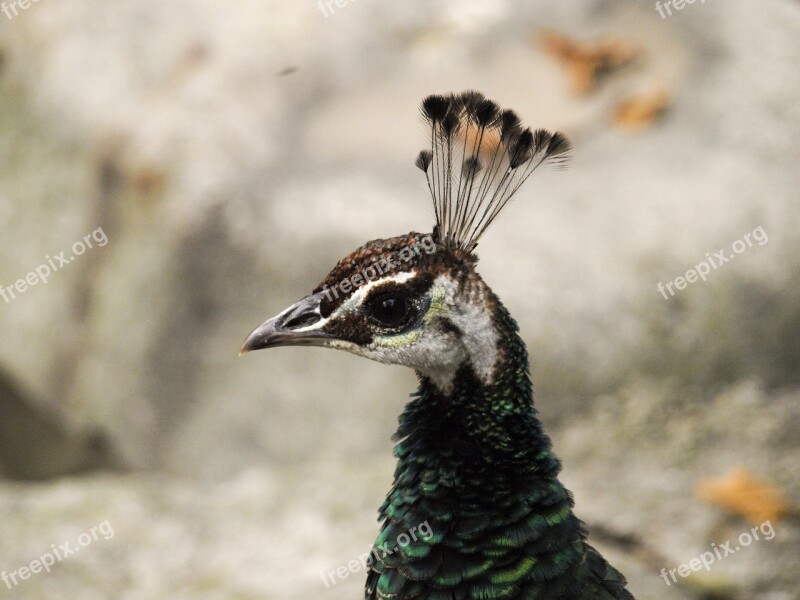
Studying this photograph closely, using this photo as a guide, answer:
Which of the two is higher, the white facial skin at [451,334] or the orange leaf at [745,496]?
the orange leaf at [745,496]

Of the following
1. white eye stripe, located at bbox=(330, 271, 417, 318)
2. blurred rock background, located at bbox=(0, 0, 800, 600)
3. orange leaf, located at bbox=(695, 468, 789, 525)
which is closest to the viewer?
white eye stripe, located at bbox=(330, 271, 417, 318)

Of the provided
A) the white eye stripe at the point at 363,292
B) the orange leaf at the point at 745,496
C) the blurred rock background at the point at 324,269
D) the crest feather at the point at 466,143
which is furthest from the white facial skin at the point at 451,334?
the orange leaf at the point at 745,496

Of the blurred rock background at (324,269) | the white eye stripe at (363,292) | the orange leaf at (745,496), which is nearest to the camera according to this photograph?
the white eye stripe at (363,292)

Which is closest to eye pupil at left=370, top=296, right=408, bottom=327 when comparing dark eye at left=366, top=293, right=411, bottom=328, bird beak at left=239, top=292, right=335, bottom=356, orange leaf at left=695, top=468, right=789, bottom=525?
dark eye at left=366, top=293, right=411, bottom=328

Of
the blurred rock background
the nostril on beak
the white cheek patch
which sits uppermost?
the blurred rock background

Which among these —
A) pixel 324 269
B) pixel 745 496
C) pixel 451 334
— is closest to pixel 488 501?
pixel 451 334

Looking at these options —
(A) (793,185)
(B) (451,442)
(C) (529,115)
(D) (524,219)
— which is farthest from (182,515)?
(A) (793,185)

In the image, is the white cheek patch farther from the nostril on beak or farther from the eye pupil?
the nostril on beak

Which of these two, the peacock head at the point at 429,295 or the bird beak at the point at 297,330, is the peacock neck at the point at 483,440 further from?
the bird beak at the point at 297,330
